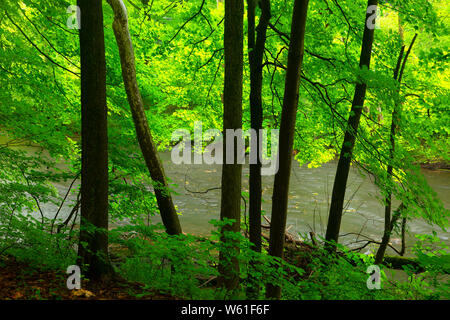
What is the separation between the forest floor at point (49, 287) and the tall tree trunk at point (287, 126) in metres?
1.55

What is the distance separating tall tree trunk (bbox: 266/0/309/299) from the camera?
4039mm

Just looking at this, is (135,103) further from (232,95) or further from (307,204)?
(307,204)

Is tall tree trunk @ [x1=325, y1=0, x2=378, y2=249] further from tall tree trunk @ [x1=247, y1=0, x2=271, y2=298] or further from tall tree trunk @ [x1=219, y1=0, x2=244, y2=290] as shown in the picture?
tall tree trunk @ [x1=219, y1=0, x2=244, y2=290]

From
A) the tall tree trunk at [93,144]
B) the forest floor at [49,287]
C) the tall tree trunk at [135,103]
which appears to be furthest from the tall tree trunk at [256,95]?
the tall tree trunk at [93,144]

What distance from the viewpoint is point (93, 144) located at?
159 inches

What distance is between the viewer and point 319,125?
8.24 meters

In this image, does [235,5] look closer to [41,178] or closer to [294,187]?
[41,178]

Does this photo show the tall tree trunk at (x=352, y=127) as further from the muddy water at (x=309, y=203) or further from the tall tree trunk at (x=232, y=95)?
the tall tree trunk at (x=232, y=95)

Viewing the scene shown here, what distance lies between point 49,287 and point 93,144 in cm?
176
